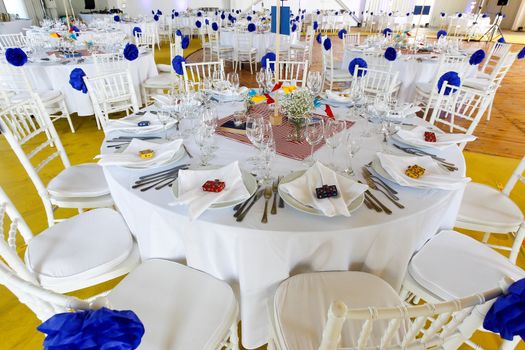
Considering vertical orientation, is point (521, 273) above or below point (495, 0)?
below

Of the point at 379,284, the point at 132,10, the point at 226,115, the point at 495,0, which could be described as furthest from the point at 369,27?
the point at 379,284

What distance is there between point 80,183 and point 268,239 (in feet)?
4.87

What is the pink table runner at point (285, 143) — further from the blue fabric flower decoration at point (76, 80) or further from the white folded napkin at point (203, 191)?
the blue fabric flower decoration at point (76, 80)

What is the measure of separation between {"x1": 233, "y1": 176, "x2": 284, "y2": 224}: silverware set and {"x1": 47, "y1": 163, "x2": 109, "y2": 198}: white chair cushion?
1134mm

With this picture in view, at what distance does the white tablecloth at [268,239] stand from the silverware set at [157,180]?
0.11ft

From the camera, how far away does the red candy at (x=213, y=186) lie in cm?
121

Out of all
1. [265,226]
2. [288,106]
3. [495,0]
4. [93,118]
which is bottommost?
[93,118]

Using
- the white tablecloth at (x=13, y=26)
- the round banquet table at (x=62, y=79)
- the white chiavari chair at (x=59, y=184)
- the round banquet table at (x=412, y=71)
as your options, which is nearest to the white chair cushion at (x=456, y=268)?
the white chiavari chair at (x=59, y=184)

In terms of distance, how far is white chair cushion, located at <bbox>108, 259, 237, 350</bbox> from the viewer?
42.8 inches

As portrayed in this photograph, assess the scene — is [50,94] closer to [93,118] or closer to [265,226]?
[93,118]

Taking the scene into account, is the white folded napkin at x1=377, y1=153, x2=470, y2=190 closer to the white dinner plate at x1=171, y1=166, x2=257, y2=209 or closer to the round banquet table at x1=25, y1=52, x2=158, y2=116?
the white dinner plate at x1=171, y1=166, x2=257, y2=209

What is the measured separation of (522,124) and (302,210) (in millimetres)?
5037

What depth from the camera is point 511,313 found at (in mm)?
645

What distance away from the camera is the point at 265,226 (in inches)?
43.1
